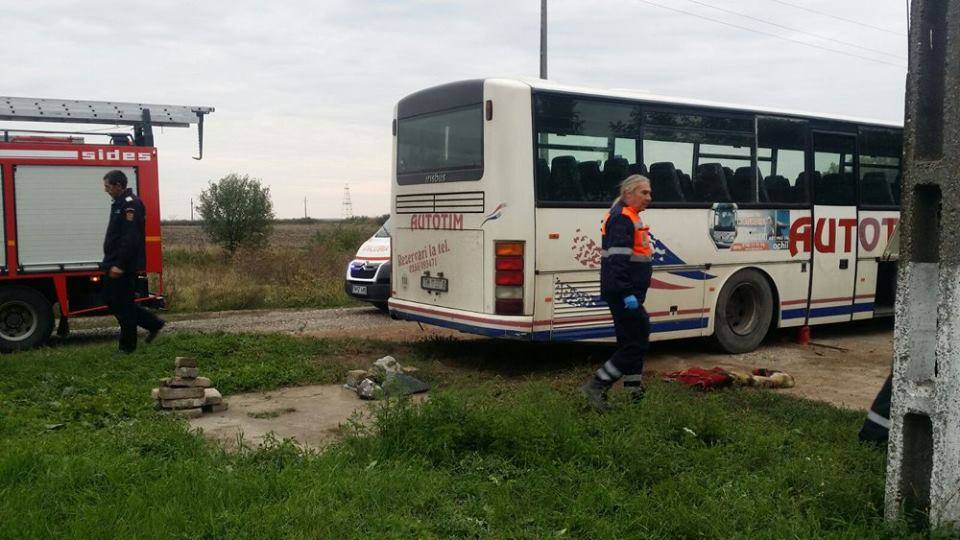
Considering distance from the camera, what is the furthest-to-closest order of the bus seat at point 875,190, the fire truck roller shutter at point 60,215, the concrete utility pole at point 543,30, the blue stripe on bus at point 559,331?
the concrete utility pole at point 543,30 < the bus seat at point 875,190 < the fire truck roller shutter at point 60,215 < the blue stripe on bus at point 559,331

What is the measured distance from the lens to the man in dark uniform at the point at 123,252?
9.38m

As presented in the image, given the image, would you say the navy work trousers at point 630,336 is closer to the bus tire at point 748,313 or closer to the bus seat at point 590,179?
the bus seat at point 590,179

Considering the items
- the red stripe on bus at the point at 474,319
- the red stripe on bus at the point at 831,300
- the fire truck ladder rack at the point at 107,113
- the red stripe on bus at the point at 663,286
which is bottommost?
the red stripe on bus at the point at 831,300

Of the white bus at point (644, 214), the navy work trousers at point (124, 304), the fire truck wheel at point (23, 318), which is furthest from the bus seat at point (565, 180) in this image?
the fire truck wheel at point (23, 318)

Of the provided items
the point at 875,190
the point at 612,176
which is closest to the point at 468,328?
the point at 612,176

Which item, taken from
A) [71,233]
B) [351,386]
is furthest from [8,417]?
[71,233]

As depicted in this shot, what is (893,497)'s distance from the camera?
176 inches

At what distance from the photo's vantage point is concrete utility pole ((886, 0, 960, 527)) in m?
4.28

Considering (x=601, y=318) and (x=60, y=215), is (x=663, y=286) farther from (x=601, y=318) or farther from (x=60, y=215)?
(x=60, y=215)

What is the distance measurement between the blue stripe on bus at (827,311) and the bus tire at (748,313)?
1.02 feet

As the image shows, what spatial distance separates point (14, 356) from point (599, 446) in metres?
7.05

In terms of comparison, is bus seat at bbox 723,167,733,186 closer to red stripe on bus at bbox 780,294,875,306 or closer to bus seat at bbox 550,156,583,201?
red stripe on bus at bbox 780,294,875,306

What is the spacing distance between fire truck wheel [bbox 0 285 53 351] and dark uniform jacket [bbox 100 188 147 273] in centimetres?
216

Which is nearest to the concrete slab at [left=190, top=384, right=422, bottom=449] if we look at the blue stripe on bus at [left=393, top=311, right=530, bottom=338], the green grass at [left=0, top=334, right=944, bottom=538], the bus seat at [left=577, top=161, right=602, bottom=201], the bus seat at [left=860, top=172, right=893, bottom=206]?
the green grass at [left=0, top=334, right=944, bottom=538]
